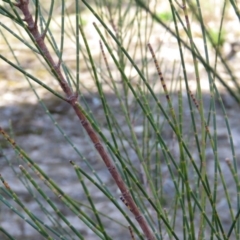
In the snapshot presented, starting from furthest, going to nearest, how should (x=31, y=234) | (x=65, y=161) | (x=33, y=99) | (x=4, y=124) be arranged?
(x=33, y=99) → (x=4, y=124) → (x=65, y=161) → (x=31, y=234)

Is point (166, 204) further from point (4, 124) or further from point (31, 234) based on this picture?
point (4, 124)

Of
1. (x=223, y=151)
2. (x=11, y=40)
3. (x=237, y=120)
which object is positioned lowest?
(x=223, y=151)

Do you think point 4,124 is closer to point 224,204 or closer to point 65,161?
point 65,161

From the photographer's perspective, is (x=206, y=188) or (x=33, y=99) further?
(x=33, y=99)

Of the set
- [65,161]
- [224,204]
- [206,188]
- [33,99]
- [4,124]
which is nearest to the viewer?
[206,188]

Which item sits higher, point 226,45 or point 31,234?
point 226,45

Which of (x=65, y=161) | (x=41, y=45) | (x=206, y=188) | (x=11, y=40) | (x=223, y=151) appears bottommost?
(x=206, y=188)

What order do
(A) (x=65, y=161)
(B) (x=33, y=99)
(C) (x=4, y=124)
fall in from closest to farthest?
1. (A) (x=65, y=161)
2. (C) (x=4, y=124)
3. (B) (x=33, y=99)

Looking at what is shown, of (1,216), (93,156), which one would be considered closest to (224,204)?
(93,156)

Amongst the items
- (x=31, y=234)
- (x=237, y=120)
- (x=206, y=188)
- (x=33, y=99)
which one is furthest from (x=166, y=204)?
(x=206, y=188)
